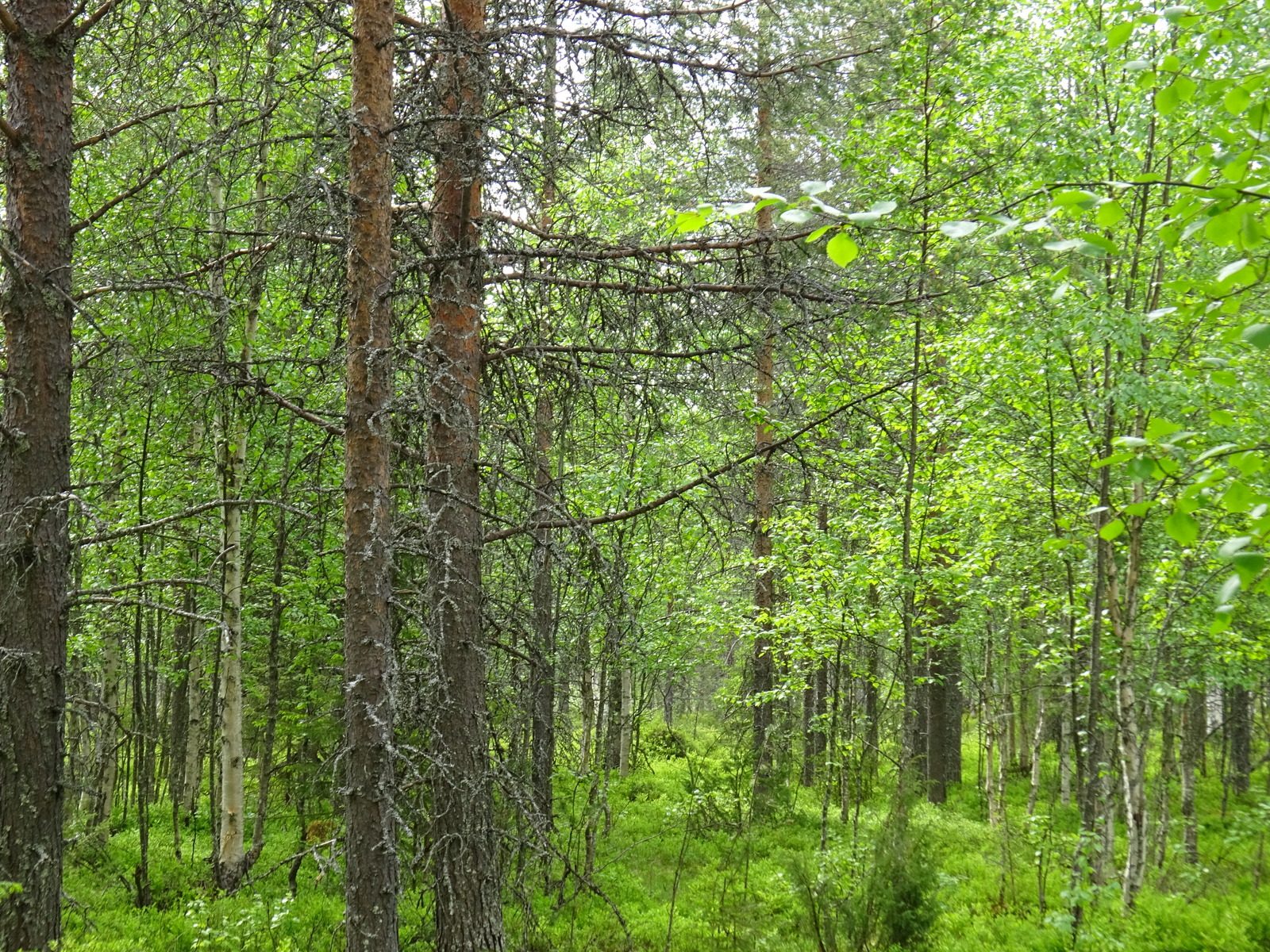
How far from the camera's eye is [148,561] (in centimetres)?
1097

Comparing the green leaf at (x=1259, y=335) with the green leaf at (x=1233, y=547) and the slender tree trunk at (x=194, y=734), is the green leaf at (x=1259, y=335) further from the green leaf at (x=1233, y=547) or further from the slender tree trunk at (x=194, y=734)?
the slender tree trunk at (x=194, y=734)

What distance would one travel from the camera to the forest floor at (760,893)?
6.61 m

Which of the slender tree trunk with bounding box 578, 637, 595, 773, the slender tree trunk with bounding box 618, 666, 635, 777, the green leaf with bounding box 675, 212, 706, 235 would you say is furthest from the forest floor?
the slender tree trunk with bounding box 618, 666, 635, 777

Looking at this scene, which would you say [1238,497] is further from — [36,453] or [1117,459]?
[36,453]

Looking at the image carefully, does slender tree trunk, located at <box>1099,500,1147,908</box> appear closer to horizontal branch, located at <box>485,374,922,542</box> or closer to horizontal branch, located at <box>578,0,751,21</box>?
horizontal branch, located at <box>485,374,922,542</box>

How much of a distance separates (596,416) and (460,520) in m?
1.18

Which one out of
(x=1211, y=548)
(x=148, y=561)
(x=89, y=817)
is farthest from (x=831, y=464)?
(x=89, y=817)

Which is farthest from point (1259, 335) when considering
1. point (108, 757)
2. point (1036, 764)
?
point (1036, 764)

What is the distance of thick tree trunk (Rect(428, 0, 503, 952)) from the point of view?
437 cm

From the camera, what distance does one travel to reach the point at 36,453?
13.9 feet

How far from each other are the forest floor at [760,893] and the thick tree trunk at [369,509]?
40 cm

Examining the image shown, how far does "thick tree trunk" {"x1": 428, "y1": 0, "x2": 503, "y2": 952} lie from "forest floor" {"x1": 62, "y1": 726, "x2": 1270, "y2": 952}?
390 mm

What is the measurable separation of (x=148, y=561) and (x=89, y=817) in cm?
407

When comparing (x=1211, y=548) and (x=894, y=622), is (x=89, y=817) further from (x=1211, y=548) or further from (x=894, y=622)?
(x=1211, y=548)
